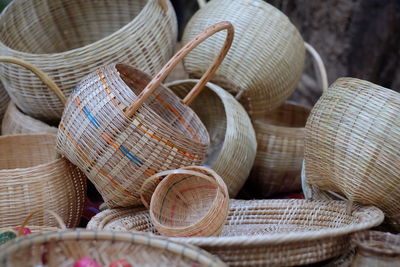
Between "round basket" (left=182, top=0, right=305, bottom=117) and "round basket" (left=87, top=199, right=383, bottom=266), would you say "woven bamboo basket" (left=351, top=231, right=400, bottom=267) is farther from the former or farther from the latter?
"round basket" (left=182, top=0, right=305, bottom=117)

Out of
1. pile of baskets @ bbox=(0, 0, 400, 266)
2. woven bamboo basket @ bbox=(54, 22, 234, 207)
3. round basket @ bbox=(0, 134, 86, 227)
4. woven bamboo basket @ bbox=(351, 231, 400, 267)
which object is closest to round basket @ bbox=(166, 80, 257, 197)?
pile of baskets @ bbox=(0, 0, 400, 266)

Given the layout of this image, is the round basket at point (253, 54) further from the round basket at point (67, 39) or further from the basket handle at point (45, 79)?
the basket handle at point (45, 79)

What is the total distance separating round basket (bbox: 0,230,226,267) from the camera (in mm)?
1098

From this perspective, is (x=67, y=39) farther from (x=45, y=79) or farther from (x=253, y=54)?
(x=253, y=54)

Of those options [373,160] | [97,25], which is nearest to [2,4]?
[97,25]

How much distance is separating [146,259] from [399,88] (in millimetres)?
1852

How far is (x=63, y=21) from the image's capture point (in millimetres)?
2385

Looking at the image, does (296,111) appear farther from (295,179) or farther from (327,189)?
(327,189)

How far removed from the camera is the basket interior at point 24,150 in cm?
188

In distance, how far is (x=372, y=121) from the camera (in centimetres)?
139

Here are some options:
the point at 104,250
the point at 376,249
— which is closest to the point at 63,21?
the point at 104,250

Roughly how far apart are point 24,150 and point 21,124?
128 mm

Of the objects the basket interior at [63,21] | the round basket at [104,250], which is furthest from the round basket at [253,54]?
the round basket at [104,250]

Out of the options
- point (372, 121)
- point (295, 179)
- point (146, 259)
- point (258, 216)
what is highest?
point (372, 121)
